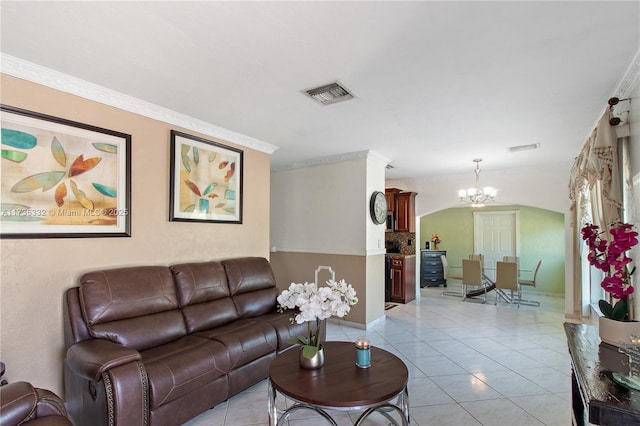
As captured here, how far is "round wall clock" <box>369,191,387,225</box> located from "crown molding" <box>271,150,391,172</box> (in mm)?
563

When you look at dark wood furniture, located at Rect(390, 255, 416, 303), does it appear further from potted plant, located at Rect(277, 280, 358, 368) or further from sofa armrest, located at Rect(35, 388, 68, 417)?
sofa armrest, located at Rect(35, 388, 68, 417)

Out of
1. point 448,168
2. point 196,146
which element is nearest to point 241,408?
point 196,146

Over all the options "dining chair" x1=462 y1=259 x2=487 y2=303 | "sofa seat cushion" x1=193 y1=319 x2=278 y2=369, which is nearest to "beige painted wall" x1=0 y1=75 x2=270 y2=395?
"sofa seat cushion" x1=193 y1=319 x2=278 y2=369

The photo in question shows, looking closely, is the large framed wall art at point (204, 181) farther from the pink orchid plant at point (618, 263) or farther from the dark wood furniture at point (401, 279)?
the dark wood furniture at point (401, 279)

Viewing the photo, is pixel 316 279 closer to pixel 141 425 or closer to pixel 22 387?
pixel 141 425

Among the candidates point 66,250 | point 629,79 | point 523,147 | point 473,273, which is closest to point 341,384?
point 66,250

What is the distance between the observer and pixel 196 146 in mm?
3373

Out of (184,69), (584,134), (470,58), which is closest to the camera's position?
(470,58)

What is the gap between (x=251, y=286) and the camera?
3.49 m

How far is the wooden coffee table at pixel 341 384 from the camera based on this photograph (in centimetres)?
173

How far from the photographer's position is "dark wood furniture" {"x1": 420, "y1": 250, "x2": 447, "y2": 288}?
27.0 feet

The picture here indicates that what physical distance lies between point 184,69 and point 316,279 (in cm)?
364

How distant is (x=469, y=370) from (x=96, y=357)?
10.4 ft

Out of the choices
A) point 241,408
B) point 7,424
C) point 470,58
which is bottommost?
point 241,408
